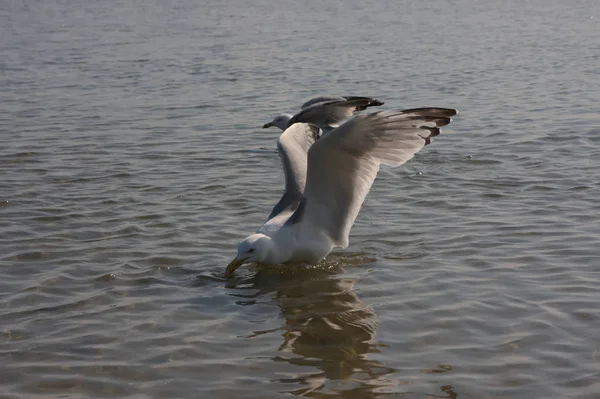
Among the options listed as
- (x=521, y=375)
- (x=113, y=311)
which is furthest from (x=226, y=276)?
(x=521, y=375)

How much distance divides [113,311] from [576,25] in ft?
58.4

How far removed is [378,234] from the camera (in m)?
7.11

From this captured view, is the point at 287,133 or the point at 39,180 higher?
the point at 287,133

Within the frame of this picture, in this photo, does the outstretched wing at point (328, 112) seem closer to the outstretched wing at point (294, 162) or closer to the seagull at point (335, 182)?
the outstretched wing at point (294, 162)

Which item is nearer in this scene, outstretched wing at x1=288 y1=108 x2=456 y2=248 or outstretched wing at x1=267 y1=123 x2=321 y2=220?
outstretched wing at x1=288 y1=108 x2=456 y2=248

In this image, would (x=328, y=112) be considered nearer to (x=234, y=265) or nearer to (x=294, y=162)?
(x=294, y=162)

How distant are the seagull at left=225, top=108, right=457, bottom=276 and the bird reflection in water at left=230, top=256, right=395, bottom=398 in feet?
0.63

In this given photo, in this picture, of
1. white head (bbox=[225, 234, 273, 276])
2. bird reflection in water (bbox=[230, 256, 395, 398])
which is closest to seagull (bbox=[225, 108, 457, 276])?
white head (bbox=[225, 234, 273, 276])

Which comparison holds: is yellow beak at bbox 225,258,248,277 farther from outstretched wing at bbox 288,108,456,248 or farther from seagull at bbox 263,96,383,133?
seagull at bbox 263,96,383,133

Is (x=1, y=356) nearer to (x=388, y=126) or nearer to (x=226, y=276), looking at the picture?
(x=226, y=276)

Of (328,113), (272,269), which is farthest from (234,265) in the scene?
(328,113)

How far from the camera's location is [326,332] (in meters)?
5.25

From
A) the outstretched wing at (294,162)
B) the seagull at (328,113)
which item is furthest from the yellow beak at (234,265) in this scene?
the seagull at (328,113)

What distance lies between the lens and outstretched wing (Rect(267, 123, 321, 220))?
6.62m
